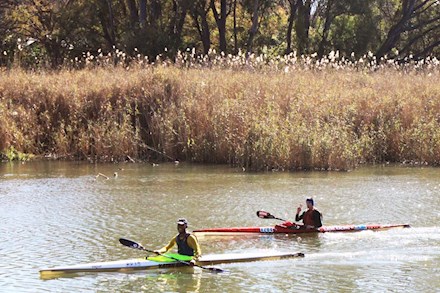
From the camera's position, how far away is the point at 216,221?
15.4 metres

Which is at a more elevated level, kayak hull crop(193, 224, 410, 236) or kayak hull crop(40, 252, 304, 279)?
Answer: kayak hull crop(193, 224, 410, 236)

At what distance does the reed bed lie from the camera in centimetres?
2180

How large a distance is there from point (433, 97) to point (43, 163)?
479 inches

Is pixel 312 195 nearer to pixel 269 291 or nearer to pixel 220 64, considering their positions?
pixel 269 291

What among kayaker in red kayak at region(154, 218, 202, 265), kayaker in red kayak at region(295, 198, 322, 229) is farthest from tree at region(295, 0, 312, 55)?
kayaker in red kayak at region(154, 218, 202, 265)

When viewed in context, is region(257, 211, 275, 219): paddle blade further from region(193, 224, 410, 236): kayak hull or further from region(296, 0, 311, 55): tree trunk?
region(296, 0, 311, 55): tree trunk

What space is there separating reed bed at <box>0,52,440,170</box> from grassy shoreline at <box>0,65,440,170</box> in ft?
0.11

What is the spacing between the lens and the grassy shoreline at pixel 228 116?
21734 millimetres

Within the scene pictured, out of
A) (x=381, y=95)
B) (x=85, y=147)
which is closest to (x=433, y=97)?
(x=381, y=95)

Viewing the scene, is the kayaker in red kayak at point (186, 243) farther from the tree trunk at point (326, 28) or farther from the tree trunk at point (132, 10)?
the tree trunk at point (132, 10)

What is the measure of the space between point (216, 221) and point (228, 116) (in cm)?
767

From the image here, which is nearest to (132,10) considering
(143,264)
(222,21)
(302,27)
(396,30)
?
(222,21)

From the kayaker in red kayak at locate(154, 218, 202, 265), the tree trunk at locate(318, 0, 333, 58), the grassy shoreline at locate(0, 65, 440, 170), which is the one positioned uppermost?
the tree trunk at locate(318, 0, 333, 58)

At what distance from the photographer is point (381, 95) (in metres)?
24.4
